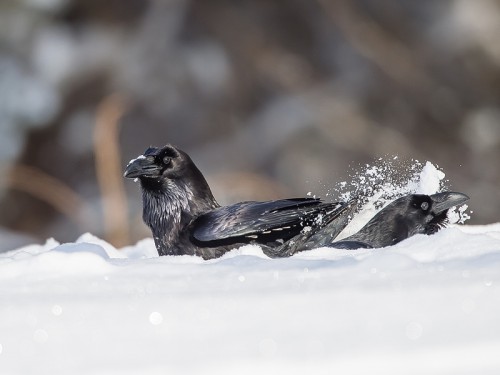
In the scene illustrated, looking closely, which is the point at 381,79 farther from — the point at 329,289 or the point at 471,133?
the point at 329,289

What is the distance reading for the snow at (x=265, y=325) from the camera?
1.27 meters

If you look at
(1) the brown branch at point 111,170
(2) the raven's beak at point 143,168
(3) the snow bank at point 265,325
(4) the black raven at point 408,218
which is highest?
(1) the brown branch at point 111,170

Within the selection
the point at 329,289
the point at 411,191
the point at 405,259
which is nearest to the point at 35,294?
the point at 329,289

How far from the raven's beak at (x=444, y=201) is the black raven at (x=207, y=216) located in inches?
9.2

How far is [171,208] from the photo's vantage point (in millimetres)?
2738

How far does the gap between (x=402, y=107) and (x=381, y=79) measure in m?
0.28

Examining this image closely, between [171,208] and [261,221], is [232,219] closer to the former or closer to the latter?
[261,221]

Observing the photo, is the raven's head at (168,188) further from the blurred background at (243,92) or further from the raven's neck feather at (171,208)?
the blurred background at (243,92)

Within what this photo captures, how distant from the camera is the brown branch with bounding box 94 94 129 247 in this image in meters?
5.34

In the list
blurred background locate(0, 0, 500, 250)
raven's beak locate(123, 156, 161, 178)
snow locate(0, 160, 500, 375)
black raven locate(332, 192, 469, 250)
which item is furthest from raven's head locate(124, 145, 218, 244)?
blurred background locate(0, 0, 500, 250)

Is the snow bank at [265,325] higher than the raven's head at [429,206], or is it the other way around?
the raven's head at [429,206]

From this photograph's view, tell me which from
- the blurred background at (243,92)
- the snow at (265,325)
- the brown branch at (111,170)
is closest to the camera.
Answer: the snow at (265,325)

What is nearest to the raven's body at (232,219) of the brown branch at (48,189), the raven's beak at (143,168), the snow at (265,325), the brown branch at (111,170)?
the raven's beak at (143,168)

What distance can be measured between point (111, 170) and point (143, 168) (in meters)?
3.27
